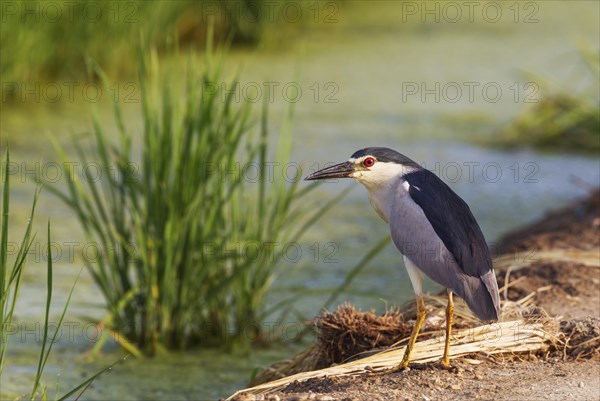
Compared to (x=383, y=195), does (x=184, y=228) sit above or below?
below

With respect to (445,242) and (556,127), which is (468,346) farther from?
(556,127)

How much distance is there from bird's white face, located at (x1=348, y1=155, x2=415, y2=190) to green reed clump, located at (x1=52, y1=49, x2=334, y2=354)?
0.75 meters

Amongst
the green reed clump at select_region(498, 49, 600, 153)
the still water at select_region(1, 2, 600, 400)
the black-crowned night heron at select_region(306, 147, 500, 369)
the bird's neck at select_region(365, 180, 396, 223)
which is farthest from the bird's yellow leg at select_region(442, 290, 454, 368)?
the green reed clump at select_region(498, 49, 600, 153)

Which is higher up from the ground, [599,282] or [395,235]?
[395,235]

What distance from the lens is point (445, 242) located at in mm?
2137

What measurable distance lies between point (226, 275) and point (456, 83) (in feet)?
11.3

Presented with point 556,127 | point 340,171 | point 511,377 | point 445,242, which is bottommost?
point 511,377

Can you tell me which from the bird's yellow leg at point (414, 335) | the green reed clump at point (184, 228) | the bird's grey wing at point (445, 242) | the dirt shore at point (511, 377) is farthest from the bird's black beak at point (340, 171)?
the green reed clump at point (184, 228)

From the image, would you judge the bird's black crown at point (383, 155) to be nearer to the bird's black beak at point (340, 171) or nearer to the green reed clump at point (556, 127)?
the bird's black beak at point (340, 171)

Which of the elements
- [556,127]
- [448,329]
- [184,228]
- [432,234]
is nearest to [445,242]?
[432,234]

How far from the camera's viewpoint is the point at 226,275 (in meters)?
3.19

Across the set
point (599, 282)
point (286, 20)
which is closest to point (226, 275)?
point (599, 282)

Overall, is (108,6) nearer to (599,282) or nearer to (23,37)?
(23,37)

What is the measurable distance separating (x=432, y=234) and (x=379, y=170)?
0.20m
